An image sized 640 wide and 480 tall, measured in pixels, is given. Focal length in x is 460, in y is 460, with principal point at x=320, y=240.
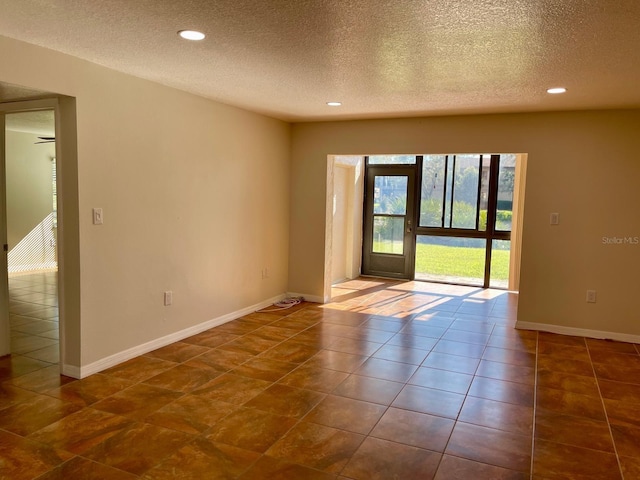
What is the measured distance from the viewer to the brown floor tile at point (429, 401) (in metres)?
3.02

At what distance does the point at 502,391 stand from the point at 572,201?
240cm

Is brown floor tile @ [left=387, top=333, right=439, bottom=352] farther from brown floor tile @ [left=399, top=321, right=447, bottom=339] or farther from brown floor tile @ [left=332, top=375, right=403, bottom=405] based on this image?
brown floor tile @ [left=332, top=375, right=403, bottom=405]

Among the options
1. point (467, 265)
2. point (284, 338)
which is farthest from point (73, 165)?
point (467, 265)

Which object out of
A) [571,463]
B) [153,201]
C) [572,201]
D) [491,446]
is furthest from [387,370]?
[572,201]

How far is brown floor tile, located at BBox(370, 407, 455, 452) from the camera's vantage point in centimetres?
263

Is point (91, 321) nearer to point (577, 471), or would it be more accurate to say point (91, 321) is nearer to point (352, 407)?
point (352, 407)

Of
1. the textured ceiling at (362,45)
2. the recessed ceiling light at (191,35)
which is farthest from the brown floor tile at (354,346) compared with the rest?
the recessed ceiling light at (191,35)

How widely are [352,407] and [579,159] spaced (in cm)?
350

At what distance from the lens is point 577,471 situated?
2373 millimetres

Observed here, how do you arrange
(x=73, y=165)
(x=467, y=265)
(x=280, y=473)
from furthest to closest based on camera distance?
(x=467, y=265) → (x=73, y=165) → (x=280, y=473)

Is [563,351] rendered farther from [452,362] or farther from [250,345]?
[250,345]

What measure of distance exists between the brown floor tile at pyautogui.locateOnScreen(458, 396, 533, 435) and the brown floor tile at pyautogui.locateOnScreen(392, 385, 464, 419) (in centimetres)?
6

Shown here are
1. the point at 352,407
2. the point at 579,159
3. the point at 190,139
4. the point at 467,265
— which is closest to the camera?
the point at 352,407

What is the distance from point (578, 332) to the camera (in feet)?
15.8
